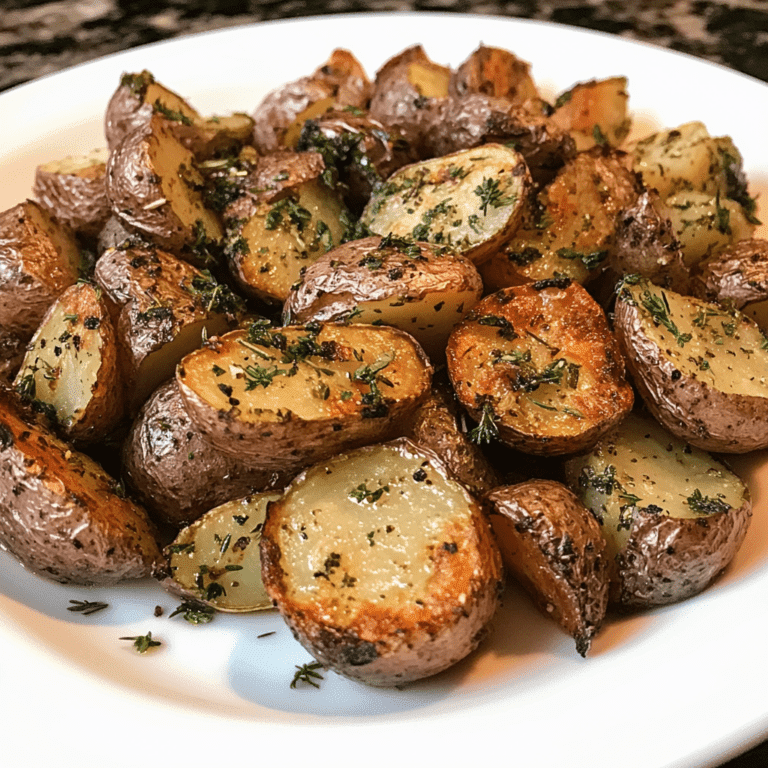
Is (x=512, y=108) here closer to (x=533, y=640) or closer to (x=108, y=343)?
(x=108, y=343)

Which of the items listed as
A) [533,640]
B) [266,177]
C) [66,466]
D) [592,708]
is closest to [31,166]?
[266,177]

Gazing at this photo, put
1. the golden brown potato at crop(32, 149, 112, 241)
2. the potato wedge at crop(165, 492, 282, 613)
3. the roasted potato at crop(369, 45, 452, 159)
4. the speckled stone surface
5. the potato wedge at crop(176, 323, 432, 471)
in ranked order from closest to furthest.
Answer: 1. the potato wedge at crop(176, 323, 432, 471)
2. the potato wedge at crop(165, 492, 282, 613)
3. the golden brown potato at crop(32, 149, 112, 241)
4. the roasted potato at crop(369, 45, 452, 159)
5. the speckled stone surface

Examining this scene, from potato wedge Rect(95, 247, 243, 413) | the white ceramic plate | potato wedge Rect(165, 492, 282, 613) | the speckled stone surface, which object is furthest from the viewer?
the speckled stone surface

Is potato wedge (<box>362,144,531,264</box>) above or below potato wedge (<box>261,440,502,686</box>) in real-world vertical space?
above

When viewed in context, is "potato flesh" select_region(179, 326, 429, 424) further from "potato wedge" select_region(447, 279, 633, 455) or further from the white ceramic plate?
the white ceramic plate

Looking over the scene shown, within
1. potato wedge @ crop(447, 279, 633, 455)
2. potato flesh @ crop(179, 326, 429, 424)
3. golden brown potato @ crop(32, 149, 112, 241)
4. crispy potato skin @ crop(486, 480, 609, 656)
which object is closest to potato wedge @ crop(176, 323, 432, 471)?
potato flesh @ crop(179, 326, 429, 424)

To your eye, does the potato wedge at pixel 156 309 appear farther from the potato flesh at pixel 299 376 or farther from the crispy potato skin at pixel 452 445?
the crispy potato skin at pixel 452 445
